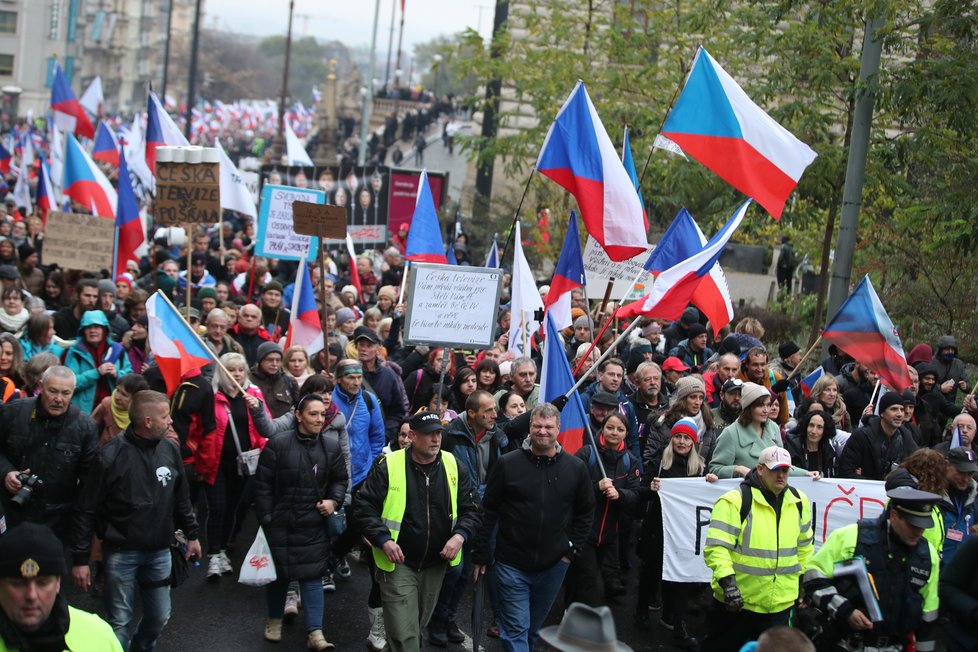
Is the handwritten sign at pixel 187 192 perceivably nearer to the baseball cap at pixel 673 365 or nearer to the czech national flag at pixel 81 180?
the baseball cap at pixel 673 365

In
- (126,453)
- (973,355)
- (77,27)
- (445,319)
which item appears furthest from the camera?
(77,27)

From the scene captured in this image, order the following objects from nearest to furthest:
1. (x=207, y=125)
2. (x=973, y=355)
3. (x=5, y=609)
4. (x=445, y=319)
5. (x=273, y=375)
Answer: (x=5, y=609)
(x=445, y=319)
(x=273, y=375)
(x=973, y=355)
(x=207, y=125)

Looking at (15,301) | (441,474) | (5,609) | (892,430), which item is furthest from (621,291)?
(5,609)

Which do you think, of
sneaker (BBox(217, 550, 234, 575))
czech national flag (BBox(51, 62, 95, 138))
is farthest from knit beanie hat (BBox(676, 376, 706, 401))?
czech national flag (BBox(51, 62, 95, 138))

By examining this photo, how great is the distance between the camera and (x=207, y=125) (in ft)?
199

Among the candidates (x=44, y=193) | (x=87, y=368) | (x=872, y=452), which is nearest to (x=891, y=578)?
(x=872, y=452)

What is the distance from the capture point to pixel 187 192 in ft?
35.0

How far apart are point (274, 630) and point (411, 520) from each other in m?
1.40

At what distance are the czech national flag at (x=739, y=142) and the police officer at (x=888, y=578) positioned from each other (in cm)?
362

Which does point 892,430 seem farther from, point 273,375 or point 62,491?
point 62,491

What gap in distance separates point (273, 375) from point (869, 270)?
1023 cm

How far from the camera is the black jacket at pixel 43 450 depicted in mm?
6898

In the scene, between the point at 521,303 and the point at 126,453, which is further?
the point at 521,303

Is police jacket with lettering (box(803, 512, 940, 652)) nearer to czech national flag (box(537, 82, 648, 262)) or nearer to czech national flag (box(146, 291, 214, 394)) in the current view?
czech national flag (box(537, 82, 648, 262))
